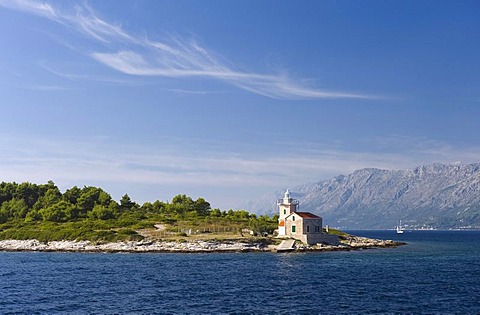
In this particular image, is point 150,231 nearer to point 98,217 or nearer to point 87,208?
point 98,217

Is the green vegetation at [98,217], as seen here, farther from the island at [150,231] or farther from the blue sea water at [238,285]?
the blue sea water at [238,285]

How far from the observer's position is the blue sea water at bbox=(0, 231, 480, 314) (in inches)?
1881

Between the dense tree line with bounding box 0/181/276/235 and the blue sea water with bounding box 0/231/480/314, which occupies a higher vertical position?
the dense tree line with bounding box 0/181/276/235

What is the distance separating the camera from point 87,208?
551 ft

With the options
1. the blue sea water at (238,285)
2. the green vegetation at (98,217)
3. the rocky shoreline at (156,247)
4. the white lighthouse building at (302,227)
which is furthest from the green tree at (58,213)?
the white lighthouse building at (302,227)

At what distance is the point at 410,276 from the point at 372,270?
24.0ft

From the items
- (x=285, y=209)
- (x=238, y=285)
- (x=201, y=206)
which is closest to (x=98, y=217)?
(x=201, y=206)

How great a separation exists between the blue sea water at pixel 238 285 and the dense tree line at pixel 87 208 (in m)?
51.2

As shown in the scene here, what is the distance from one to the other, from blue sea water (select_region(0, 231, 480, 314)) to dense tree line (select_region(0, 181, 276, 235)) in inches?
2015

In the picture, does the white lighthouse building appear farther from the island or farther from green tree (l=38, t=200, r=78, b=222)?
green tree (l=38, t=200, r=78, b=222)

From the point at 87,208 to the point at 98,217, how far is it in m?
19.4

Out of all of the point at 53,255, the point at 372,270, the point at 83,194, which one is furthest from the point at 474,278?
the point at 83,194

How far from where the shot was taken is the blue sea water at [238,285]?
4778 centimetres

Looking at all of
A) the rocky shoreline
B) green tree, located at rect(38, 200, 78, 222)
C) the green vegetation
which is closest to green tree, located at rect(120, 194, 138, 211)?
the green vegetation
